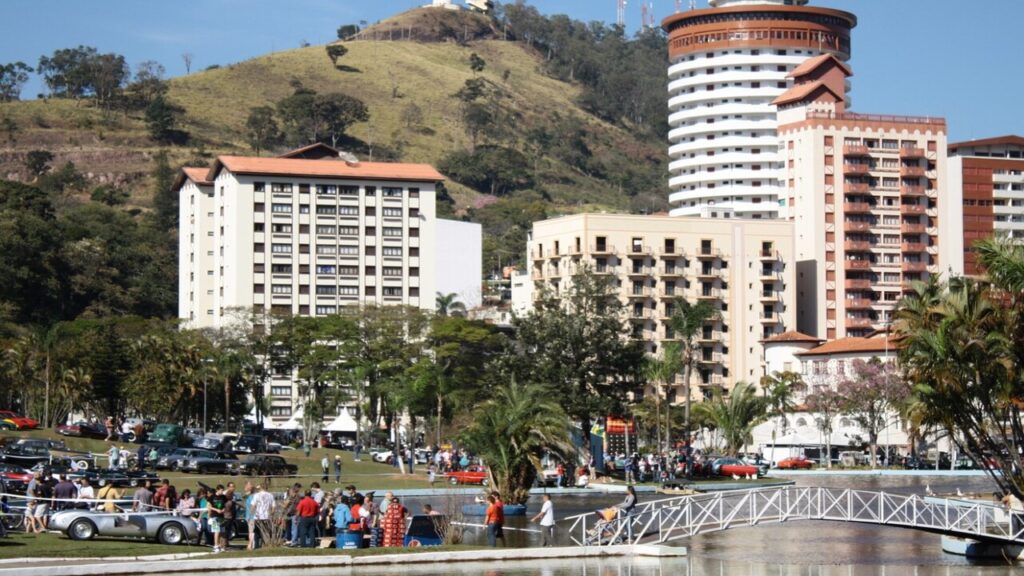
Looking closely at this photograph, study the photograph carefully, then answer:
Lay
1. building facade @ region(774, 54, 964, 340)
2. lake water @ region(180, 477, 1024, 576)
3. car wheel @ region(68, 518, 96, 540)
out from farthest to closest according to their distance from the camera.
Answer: building facade @ region(774, 54, 964, 340) → car wheel @ region(68, 518, 96, 540) → lake water @ region(180, 477, 1024, 576)

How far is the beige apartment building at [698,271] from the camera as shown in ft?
497

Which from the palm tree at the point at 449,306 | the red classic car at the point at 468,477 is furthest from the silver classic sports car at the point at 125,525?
the palm tree at the point at 449,306

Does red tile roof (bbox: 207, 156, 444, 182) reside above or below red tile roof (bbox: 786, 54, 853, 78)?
below

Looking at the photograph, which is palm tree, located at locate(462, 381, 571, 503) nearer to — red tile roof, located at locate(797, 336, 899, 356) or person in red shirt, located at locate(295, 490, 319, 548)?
person in red shirt, located at locate(295, 490, 319, 548)

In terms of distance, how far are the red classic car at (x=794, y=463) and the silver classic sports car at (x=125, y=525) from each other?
239ft

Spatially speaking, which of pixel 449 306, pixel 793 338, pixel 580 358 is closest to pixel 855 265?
pixel 793 338

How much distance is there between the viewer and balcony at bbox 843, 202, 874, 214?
161m

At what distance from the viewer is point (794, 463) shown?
112625 mm

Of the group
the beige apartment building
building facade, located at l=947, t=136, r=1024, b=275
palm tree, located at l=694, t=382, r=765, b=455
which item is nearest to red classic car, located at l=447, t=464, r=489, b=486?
palm tree, located at l=694, t=382, r=765, b=455

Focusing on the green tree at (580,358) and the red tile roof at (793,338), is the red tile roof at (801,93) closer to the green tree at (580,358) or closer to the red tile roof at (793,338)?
the red tile roof at (793,338)

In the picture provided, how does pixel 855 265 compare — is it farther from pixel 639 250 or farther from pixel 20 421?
pixel 20 421

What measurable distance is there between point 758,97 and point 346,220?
2297 inches

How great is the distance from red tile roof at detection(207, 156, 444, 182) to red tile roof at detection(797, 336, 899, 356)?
4187cm

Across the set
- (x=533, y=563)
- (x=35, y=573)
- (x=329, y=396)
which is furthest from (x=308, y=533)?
(x=329, y=396)
